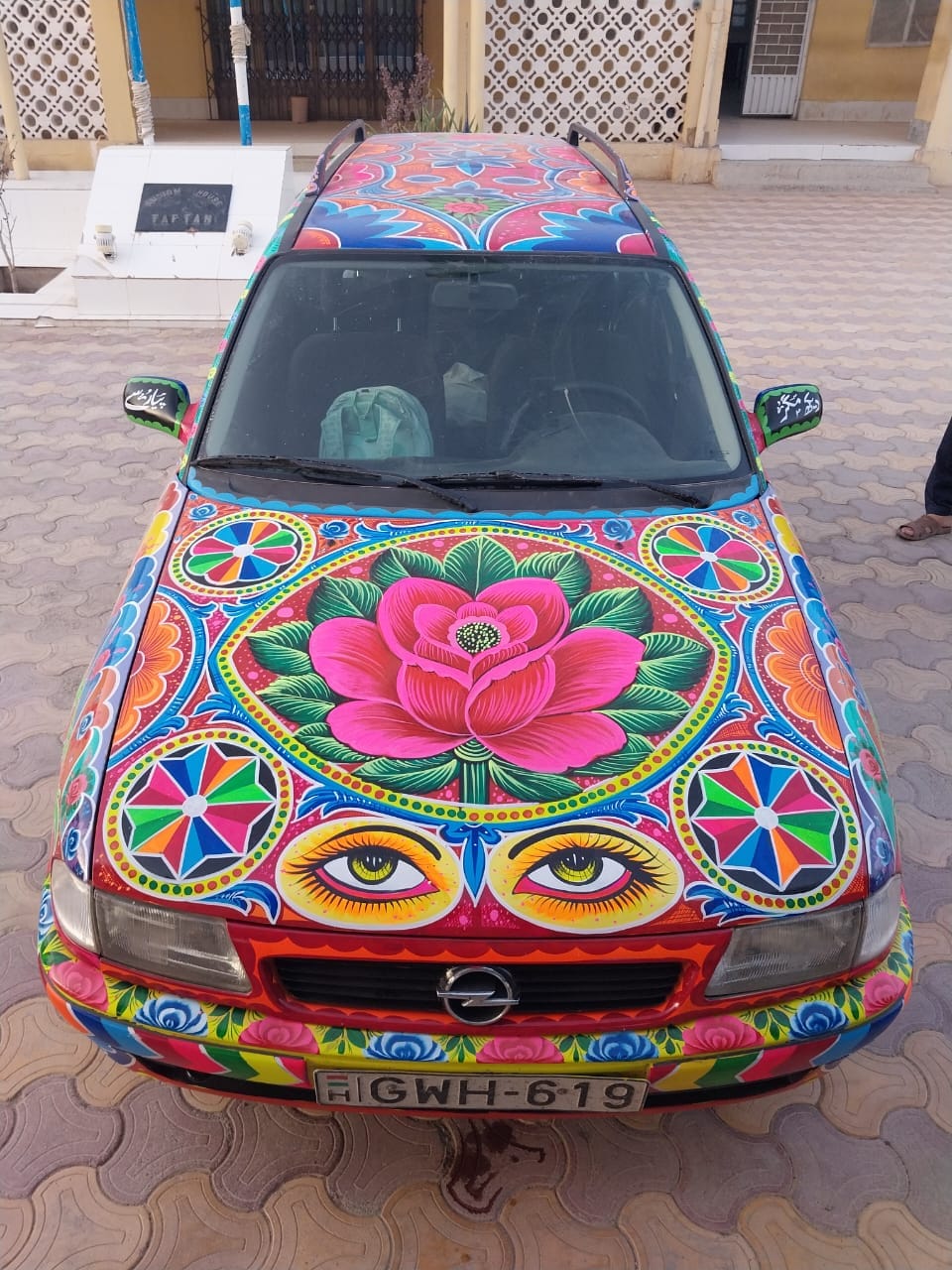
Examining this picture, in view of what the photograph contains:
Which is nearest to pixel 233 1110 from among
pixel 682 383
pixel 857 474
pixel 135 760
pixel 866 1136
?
pixel 135 760

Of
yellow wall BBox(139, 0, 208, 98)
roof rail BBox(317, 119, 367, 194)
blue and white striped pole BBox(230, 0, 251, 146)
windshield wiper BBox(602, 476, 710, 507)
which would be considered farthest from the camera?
yellow wall BBox(139, 0, 208, 98)

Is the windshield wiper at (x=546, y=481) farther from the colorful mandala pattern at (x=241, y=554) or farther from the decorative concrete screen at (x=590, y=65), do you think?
the decorative concrete screen at (x=590, y=65)

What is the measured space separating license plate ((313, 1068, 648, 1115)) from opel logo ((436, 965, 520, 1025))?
128mm

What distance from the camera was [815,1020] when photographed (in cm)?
173

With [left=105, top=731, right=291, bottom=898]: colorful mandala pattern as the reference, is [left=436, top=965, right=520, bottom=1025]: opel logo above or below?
below

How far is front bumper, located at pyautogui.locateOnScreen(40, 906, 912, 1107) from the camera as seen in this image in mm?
1681

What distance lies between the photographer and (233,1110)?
2154mm

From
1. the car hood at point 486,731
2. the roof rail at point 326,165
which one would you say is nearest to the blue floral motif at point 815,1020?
the car hood at point 486,731

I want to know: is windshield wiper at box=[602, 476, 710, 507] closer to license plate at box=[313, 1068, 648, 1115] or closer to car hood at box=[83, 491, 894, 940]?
car hood at box=[83, 491, 894, 940]

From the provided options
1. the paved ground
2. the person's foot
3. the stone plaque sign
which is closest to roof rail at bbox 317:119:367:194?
the paved ground

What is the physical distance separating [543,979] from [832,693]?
862mm

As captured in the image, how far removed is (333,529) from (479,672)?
0.60 metres

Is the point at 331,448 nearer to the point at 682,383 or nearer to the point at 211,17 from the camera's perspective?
the point at 682,383

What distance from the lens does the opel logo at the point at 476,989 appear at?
Result: 1.65 m
